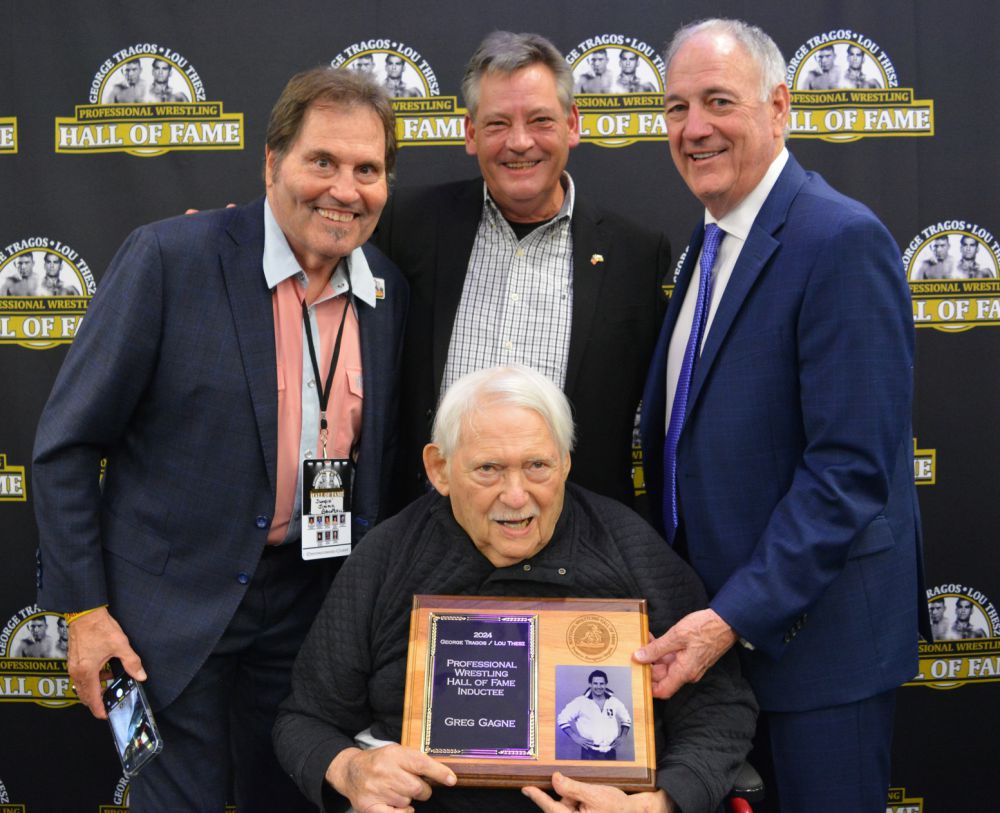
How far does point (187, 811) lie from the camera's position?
2.40 m

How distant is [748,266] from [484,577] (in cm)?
97

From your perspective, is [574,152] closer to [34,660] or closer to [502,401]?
[502,401]

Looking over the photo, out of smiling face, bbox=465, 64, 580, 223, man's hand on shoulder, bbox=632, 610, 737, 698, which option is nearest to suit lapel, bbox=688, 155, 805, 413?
man's hand on shoulder, bbox=632, 610, 737, 698

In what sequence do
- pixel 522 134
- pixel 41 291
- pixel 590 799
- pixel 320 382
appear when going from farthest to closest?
pixel 41 291 → pixel 522 134 → pixel 320 382 → pixel 590 799

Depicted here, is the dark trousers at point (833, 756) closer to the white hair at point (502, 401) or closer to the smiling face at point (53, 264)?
the white hair at point (502, 401)

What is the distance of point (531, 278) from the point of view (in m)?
2.82

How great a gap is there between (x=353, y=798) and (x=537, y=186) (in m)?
1.74

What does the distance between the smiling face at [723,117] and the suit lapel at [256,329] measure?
114 centimetres

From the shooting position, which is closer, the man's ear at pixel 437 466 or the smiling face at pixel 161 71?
the man's ear at pixel 437 466

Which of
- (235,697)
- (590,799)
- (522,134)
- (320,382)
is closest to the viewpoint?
(590,799)

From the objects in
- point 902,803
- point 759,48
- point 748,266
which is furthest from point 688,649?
point 902,803

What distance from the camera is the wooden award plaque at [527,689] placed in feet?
6.32

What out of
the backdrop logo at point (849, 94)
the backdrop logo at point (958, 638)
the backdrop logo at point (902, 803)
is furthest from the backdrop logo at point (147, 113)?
the backdrop logo at point (902, 803)

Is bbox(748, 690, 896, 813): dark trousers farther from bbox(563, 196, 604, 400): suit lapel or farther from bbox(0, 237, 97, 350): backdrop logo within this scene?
bbox(0, 237, 97, 350): backdrop logo
